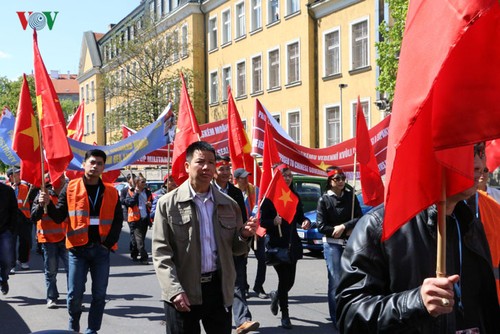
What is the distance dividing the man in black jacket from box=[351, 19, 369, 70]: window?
27.8 meters

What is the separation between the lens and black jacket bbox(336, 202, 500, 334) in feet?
9.25

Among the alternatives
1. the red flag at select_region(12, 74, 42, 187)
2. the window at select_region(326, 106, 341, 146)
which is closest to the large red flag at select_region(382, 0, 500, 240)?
the red flag at select_region(12, 74, 42, 187)

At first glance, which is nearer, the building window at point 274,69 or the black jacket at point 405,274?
the black jacket at point 405,274

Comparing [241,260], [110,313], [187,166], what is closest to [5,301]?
[110,313]

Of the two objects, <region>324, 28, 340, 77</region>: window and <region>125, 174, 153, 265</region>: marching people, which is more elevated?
<region>324, 28, 340, 77</region>: window

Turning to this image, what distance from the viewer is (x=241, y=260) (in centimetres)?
867

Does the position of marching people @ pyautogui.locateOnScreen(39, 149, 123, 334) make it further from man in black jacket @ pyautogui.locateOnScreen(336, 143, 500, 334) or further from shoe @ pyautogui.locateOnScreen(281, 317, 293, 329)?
man in black jacket @ pyautogui.locateOnScreen(336, 143, 500, 334)

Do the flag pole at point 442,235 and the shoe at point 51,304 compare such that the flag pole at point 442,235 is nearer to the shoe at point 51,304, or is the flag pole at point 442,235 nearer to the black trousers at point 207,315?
the black trousers at point 207,315

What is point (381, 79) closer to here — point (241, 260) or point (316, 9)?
point (316, 9)

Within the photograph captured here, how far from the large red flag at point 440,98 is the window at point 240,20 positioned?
3787cm

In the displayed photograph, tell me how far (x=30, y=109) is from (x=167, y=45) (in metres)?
33.0

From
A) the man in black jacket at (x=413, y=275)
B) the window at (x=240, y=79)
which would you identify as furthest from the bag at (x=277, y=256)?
the window at (x=240, y=79)

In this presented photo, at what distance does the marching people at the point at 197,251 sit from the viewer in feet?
17.0

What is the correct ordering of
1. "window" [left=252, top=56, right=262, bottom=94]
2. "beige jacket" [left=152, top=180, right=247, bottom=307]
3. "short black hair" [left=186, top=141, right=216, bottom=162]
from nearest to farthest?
"beige jacket" [left=152, top=180, right=247, bottom=307]
"short black hair" [left=186, top=141, right=216, bottom=162]
"window" [left=252, top=56, right=262, bottom=94]
